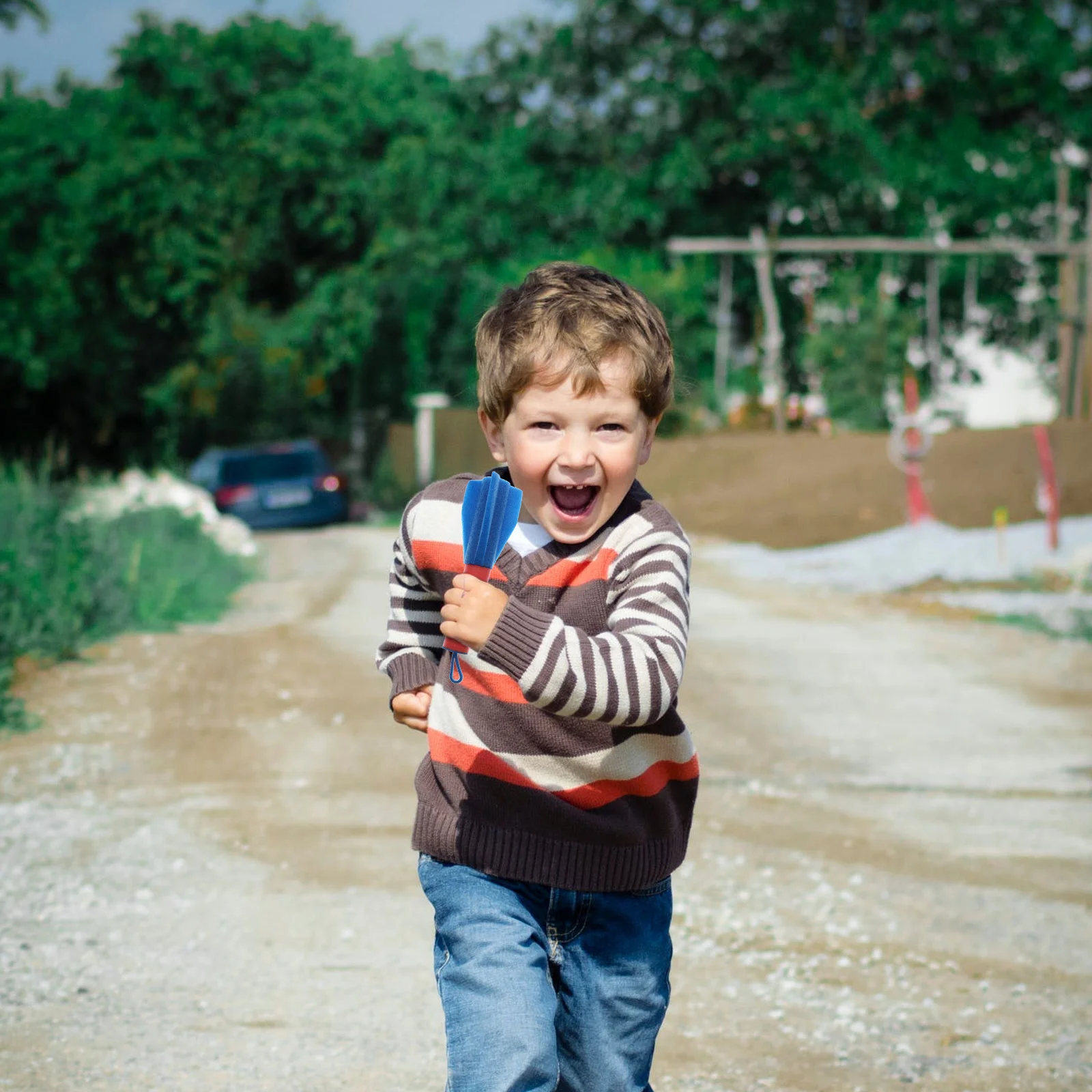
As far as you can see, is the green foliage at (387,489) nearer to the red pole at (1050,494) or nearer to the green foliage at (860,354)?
the green foliage at (860,354)

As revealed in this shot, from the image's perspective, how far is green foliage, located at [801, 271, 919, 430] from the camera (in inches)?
1089

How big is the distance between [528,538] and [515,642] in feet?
1.06

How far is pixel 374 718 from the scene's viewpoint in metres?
7.02

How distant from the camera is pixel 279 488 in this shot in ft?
75.3

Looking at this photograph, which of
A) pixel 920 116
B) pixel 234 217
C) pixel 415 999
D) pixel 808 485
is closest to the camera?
pixel 415 999

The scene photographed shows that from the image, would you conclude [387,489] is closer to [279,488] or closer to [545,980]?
[279,488]

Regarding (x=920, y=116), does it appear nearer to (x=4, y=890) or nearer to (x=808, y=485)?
(x=808, y=485)

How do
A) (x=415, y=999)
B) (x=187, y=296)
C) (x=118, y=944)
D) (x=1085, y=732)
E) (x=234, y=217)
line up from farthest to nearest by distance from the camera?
(x=234, y=217), (x=187, y=296), (x=1085, y=732), (x=118, y=944), (x=415, y=999)

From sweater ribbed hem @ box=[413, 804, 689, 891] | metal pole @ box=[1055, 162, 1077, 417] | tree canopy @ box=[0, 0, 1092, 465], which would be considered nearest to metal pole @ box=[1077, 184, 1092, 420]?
metal pole @ box=[1055, 162, 1077, 417]

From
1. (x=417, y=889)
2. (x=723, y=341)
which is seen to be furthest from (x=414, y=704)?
(x=723, y=341)

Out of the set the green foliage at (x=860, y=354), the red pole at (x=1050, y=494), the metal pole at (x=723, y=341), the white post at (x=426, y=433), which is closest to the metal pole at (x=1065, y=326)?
the green foliage at (x=860, y=354)

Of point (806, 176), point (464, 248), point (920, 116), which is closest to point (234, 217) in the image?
point (464, 248)

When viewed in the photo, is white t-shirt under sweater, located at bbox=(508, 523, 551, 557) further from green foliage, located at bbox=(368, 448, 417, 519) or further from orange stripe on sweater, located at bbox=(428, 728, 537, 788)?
green foliage, located at bbox=(368, 448, 417, 519)

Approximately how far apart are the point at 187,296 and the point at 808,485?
31.0 feet
